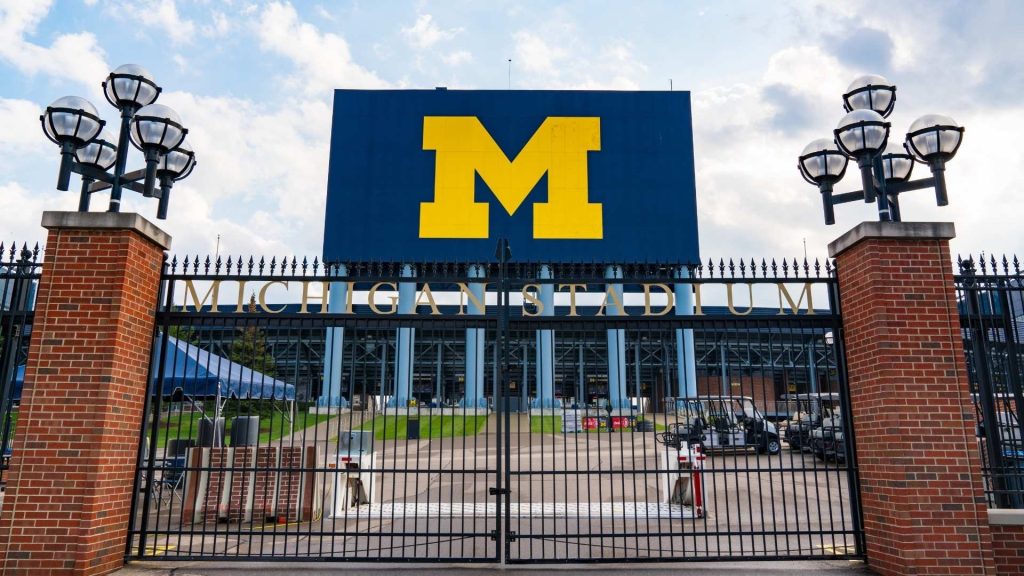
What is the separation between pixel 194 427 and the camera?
2098 cm

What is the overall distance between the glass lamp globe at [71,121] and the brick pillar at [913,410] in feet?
27.4

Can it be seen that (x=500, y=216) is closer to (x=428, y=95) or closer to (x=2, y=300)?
(x=428, y=95)

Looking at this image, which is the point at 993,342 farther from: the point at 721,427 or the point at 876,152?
the point at 721,427

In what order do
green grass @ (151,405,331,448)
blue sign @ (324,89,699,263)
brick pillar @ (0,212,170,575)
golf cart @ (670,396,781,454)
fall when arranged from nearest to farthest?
brick pillar @ (0,212,170,575) → green grass @ (151,405,331,448) → golf cart @ (670,396,781,454) → blue sign @ (324,89,699,263)

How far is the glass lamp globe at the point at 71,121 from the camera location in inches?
277

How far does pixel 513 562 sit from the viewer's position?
6.96 metres

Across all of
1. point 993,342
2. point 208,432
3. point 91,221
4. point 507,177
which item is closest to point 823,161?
point 993,342

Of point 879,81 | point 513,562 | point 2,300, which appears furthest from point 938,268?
point 2,300

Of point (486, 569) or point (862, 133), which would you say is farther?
point (862, 133)

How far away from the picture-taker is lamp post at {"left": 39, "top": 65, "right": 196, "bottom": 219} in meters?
7.10

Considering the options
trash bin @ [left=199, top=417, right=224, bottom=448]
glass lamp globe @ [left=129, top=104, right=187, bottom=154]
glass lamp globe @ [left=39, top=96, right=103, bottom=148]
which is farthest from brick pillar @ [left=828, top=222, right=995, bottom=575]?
trash bin @ [left=199, top=417, right=224, bottom=448]

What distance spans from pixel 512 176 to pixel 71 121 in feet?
77.3

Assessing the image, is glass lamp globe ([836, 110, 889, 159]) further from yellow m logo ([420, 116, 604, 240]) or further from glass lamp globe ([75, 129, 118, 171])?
yellow m logo ([420, 116, 604, 240])

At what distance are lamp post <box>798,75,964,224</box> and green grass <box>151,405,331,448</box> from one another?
20.1ft
